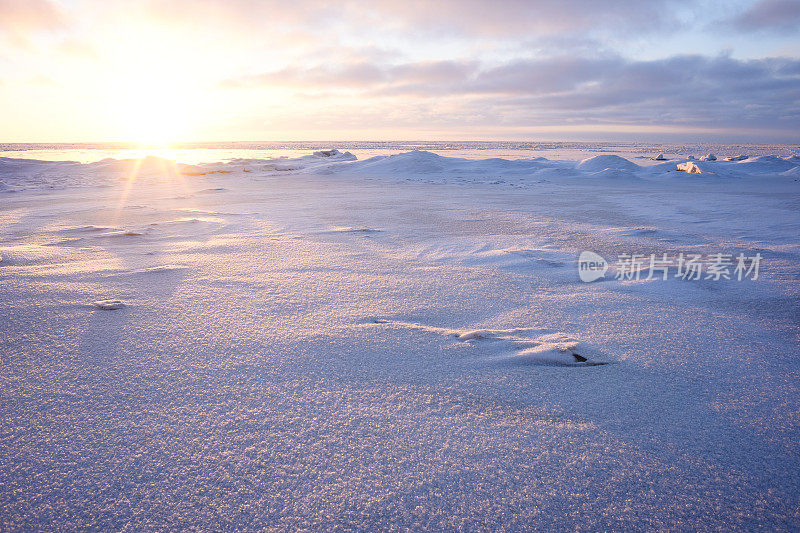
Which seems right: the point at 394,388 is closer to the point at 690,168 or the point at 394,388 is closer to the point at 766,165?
the point at 690,168

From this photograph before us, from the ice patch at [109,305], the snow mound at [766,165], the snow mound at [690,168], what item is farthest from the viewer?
the snow mound at [766,165]

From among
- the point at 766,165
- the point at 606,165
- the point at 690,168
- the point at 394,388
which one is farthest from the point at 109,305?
the point at 766,165

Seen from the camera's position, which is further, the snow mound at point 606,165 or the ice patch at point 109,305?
the snow mound at point 606,165

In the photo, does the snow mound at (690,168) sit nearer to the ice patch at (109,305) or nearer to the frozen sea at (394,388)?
the frozen sea at (394,388)

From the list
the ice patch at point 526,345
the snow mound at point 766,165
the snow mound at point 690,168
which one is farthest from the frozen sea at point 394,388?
the snow mound at point 766,165

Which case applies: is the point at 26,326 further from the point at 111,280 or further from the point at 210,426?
the point at 210,426

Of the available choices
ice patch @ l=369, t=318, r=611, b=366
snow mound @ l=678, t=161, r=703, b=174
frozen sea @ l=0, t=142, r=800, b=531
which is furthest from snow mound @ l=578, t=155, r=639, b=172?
ice patch @ l=369, t=318, r=611, b=366

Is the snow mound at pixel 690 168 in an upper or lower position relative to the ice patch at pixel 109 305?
upper

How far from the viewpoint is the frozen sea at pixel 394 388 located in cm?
99

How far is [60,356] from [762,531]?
87.2 inches

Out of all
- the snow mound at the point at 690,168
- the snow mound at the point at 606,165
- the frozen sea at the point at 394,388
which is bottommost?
the frozen sea at the point at 394,388

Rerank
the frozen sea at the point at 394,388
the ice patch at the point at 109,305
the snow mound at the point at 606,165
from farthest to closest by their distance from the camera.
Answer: the snow mound at the point at 606,165, the ice patch at the point at 109,305, the frozen sea at the point at 394,388

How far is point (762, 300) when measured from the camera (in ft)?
7.67

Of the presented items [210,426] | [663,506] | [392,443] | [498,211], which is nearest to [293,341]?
[210,426]
